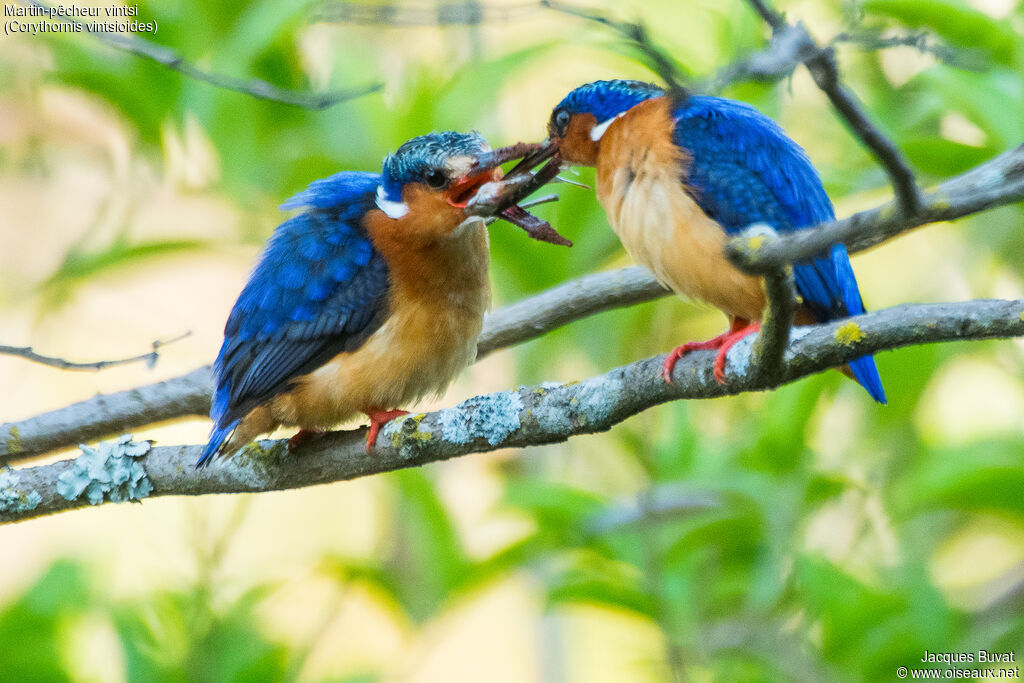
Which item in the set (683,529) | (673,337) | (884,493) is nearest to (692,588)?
(683,529)

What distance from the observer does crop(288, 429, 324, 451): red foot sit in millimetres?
2578

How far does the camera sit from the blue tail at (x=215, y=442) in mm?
2416

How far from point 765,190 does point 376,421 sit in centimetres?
113

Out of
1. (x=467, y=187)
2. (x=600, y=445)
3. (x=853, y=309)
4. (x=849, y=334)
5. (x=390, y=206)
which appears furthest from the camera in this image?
(x=600, y=445)

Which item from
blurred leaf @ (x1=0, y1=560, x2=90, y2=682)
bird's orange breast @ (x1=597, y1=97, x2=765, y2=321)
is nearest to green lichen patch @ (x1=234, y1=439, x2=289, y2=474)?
bird's orange breast @ (x1=597, y1=97, x2=765, y2=321)

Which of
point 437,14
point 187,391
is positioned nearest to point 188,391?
point 187,391

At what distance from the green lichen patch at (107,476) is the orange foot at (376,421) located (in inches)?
22.1

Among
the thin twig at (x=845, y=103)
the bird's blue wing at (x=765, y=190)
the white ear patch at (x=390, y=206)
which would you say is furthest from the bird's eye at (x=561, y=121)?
the thin twig at (x=845, y=103)

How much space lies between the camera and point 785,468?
323 cm

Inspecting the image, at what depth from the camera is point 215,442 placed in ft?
7.97

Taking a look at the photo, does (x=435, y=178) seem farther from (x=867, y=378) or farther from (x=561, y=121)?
(x=867, y=378)

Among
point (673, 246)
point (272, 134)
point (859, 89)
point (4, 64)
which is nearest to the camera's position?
point (673, 246)

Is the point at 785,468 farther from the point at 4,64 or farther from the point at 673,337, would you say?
the point at 4,64

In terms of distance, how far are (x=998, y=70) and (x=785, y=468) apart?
1.38 metres
